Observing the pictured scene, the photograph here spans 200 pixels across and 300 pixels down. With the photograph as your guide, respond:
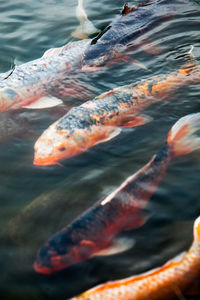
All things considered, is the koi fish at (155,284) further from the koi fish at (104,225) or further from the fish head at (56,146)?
the fish head at (56,146)

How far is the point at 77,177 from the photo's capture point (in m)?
4.20

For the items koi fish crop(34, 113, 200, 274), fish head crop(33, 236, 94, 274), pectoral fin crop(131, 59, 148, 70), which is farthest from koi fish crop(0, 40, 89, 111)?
fish head crop(33, 236, 94, 274)

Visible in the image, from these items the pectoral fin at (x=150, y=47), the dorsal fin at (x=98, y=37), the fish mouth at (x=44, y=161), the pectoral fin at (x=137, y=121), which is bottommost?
the fish mouth at (x=44, y=161)

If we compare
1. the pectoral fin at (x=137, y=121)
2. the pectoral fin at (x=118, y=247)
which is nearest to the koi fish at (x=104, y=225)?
the pectoral fin at (x=118, y=247)

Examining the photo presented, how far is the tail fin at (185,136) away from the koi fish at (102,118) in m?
0.70

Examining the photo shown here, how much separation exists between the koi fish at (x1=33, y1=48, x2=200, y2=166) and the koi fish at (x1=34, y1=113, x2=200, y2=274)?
1.06 m

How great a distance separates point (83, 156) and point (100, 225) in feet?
4.55

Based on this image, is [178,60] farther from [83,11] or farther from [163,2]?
[83,11]

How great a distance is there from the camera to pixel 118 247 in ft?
10.5

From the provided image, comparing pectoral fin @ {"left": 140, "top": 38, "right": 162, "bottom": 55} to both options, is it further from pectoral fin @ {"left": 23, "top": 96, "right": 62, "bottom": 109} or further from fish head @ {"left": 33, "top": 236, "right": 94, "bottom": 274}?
fish head @ {"left": 33, "top": 236, "right": 94, "bottom": 274}

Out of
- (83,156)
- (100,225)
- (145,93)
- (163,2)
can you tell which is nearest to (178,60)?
(145,93)

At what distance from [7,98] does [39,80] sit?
2.16 ft

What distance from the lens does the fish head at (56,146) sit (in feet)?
14.3

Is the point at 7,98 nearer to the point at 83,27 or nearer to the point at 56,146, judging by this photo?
the point at 56,146
